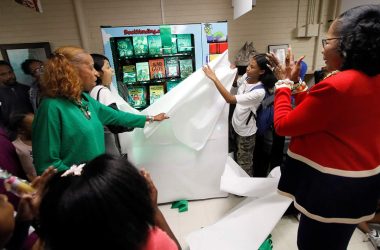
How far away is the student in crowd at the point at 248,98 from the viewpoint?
1.91 m

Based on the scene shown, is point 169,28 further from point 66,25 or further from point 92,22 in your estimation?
point 66,25

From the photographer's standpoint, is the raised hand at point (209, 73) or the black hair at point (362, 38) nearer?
the black hair at point (362, 38)

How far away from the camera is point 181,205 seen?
2.21 m

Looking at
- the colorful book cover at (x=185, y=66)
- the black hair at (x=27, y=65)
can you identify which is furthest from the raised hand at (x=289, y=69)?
the black hair at (x=27, y=65)

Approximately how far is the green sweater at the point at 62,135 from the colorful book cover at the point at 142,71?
2.06 m

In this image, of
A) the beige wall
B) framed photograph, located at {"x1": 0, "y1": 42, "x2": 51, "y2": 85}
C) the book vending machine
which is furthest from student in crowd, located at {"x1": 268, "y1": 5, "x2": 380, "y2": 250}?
framed photograph, located at {"x1": 0, "y1": 42, "x2": 51, "y2": 85}

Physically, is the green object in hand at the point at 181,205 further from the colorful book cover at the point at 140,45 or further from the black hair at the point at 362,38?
the colorful book cover at the point at 140,45

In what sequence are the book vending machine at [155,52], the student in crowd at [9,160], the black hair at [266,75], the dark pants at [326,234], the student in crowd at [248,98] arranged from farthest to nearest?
the book vending machine at [155,52]
the black hair at [266,75]
the student in crowd at [248,98]
the student in crowd at [9,160]
the dark pants at [326,234]

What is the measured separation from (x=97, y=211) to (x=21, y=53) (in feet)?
14.1

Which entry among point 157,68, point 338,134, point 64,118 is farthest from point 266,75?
point 157,68

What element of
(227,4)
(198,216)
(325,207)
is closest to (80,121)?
(325,207)

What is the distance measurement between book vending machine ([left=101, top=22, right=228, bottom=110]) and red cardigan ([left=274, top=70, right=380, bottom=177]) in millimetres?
2465

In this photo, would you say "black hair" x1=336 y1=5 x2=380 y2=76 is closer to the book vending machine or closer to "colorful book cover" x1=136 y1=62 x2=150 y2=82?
the book vending machine

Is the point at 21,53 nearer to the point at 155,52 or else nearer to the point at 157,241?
the point at 155,52
